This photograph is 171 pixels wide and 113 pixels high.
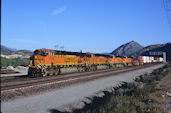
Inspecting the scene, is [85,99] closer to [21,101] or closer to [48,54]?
[21,101]

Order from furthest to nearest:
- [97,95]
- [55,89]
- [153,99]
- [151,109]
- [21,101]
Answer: [55,89]
[97,95]
[21,101]
[153,99]
[151,109]

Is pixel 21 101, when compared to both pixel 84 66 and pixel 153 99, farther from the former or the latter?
pixel 84 66

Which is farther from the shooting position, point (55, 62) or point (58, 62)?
point (58, 62)

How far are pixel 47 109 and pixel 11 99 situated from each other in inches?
121

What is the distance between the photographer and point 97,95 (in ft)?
40.3

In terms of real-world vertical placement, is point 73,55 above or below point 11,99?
above

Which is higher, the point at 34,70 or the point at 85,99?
the point at 34,70

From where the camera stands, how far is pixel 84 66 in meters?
31.1

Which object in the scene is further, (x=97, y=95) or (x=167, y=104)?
(x=97, y=95)

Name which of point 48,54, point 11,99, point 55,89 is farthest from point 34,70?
point 11,99

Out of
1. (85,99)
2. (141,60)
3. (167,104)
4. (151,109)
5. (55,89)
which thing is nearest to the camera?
(151,109)

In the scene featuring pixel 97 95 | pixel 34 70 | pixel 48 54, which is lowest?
pixel 97 95

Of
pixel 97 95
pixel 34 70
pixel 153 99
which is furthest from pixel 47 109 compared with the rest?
pixel 34 70

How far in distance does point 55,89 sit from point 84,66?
59.0 feet
